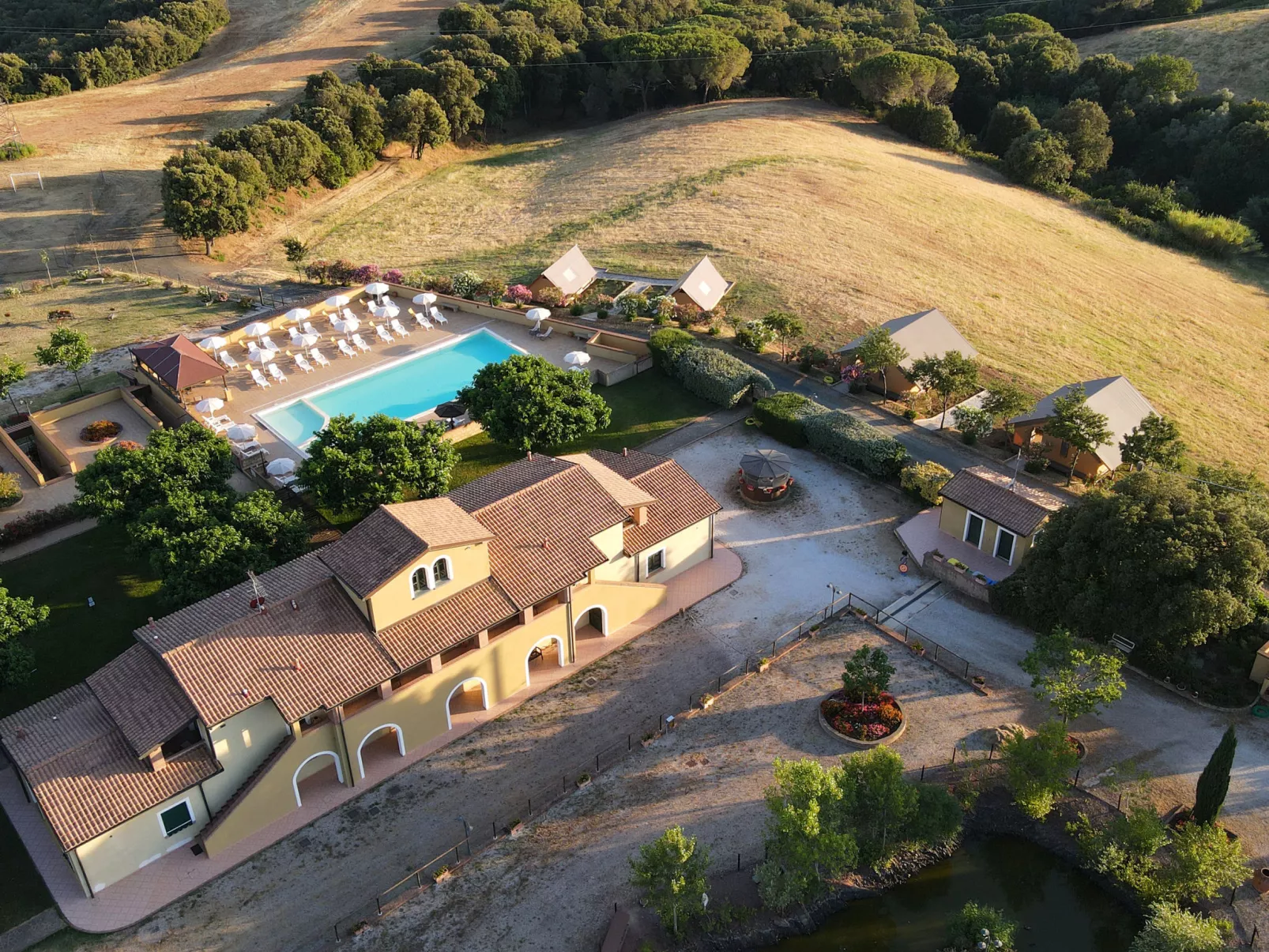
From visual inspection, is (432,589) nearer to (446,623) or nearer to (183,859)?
(446,623)

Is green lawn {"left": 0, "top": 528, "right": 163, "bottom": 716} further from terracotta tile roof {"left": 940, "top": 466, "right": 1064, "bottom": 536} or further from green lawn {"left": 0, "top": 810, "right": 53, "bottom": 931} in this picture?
terracotta tile roof {"left": 940, "top": 466, "right": 1064, "bottom": 536}

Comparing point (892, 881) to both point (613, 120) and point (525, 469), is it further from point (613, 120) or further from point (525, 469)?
point (613, 120)

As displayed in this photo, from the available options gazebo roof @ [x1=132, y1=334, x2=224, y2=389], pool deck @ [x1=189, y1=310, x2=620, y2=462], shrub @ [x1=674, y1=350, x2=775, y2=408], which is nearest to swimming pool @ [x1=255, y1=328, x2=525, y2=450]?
pool deck @ [x1=189, y1=310, x2=620, y2=462]

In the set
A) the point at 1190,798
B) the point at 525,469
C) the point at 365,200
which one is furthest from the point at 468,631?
the point at 365,200

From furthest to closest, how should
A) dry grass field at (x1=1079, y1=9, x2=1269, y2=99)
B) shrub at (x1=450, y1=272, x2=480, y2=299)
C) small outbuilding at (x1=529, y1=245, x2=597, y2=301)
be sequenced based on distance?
dry grass field at (x1=1079, y1=9, x2=1269, y2=99), shrub at (x1=450, y1=272, x2=480, y2=299), small outbuilding at (x1=529, y1=245, x2=597, y2=301)

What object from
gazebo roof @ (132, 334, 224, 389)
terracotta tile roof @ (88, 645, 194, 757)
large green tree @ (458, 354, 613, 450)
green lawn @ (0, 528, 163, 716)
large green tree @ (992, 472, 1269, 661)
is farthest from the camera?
gazebo roof @ (132, 334, 224, 389)

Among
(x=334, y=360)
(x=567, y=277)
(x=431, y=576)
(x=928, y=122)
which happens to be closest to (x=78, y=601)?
(x=431, y=576)

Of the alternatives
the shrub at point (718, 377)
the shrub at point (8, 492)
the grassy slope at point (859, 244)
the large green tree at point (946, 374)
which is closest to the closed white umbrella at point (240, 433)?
the shrub at point (8, 492)

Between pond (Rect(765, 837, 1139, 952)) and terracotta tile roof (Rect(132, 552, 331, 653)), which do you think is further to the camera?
terracotta tile roof (Rect(132, 552, 331, 653))
